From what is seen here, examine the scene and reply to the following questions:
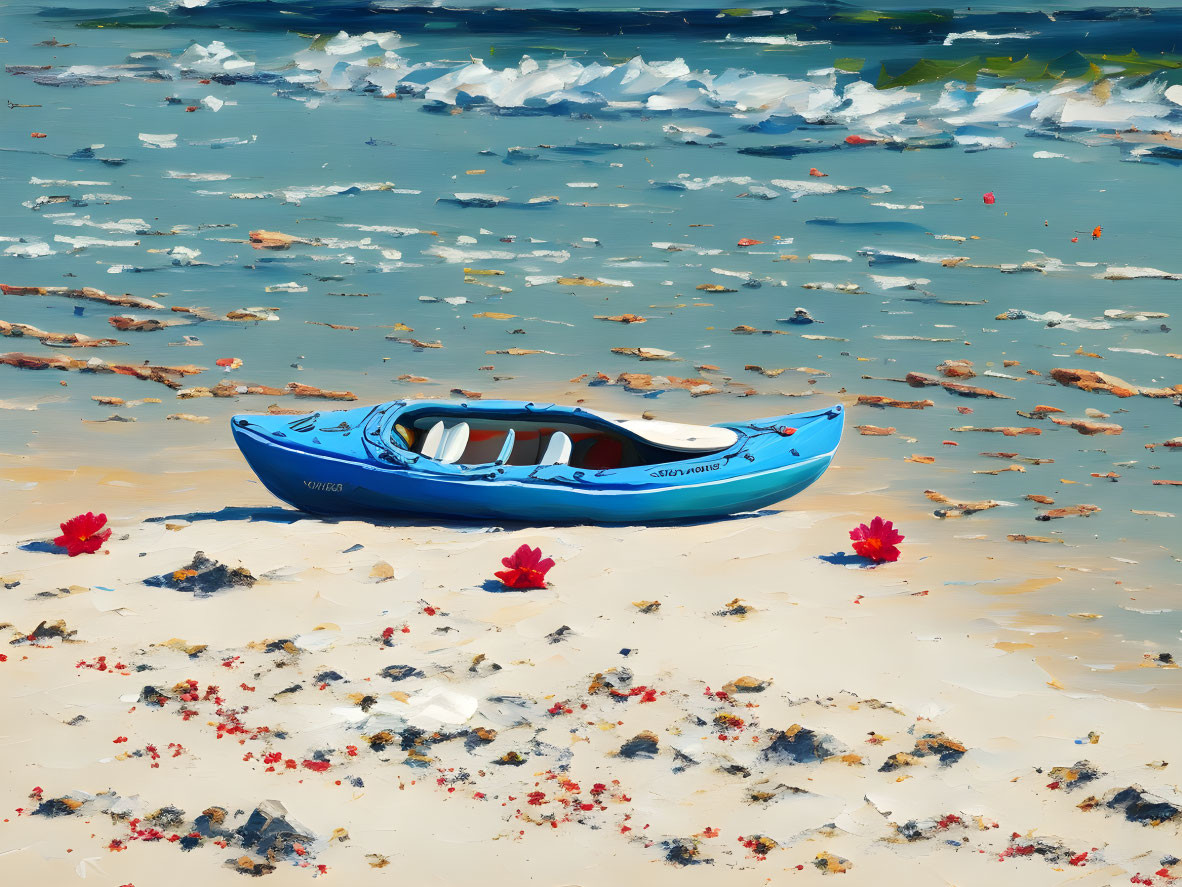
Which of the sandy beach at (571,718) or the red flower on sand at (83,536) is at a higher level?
the red flower on sand at (83,536)

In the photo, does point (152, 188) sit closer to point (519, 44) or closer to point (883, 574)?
point (519, 44)

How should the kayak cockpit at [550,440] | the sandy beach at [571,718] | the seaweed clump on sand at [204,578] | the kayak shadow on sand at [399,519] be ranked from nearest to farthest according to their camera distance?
1. the sandy beach at [571,718]
2. the seaweed clump on sand at [204,578]
3. the kayak shadow on sand at [399,519]
4. the kayak cockpit at [550,440]

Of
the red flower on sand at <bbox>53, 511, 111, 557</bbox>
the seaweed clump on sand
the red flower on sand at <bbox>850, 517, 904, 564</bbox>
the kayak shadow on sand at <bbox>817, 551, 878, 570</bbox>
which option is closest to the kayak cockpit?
the kayak shadow on sand at <bbox>817, 551, 878, 570</bbox>

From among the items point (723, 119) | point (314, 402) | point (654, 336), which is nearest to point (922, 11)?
point (723, 119)

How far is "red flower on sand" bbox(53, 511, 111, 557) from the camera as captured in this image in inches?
385

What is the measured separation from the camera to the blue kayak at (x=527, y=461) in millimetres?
10594

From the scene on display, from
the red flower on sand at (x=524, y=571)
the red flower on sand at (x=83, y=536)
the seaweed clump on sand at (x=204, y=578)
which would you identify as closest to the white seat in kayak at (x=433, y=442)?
the red flower on sand at (x=524, y=571)

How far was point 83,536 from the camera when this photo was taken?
983cm

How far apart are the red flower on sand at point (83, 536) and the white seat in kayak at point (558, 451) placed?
12.0 feet

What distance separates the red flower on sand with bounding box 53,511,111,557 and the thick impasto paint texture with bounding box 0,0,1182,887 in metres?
0.04

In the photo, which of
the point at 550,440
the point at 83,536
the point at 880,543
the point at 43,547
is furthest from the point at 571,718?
the point at 43,547

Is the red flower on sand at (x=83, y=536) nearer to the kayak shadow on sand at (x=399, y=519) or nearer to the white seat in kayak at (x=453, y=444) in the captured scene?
the kayak shadow on sand at (x=399, y=519)

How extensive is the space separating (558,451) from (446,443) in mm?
1024

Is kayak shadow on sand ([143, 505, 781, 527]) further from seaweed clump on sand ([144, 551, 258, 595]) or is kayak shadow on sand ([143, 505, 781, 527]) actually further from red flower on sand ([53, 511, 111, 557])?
seaweed clump on sand ([144, 551, 258, 595])
